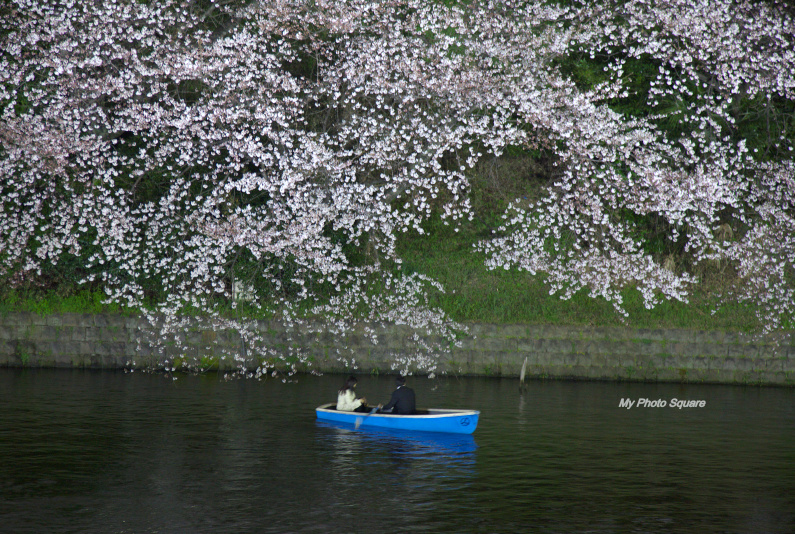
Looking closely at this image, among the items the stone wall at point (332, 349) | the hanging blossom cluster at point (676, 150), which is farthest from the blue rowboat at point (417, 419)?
the hanging blossom cluster at point (676, 150)

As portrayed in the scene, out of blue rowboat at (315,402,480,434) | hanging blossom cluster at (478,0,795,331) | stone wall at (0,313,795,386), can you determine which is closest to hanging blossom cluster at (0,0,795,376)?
hanging blossom cluster at (478,0,795,331)

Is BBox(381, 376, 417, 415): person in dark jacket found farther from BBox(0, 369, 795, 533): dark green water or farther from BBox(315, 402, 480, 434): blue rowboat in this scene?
BBox(0, 369, 795, 533): dark green water

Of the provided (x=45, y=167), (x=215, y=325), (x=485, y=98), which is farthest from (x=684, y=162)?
(x=45, y=167)

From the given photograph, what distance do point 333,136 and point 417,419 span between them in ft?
29.7

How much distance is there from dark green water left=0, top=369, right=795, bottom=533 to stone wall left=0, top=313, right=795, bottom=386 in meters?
2.55

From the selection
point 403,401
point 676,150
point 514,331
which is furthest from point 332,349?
point 676,150

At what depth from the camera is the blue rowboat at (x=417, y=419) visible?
51.0ft

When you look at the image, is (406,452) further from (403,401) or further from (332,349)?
(332,349)

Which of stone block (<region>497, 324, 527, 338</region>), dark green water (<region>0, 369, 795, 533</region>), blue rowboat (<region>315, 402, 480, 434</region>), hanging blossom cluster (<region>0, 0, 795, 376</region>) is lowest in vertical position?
dark green water (<region>0, 369, 795, 533</region>)

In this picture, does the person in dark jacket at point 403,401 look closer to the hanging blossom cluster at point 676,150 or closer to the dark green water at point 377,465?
the dark green water at point 377,465

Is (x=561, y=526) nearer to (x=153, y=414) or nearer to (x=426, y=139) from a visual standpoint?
(x=153, y=414)

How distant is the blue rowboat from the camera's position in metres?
15.5

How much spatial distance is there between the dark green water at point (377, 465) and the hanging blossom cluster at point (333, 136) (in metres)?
3.85

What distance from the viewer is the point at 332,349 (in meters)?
23.3
